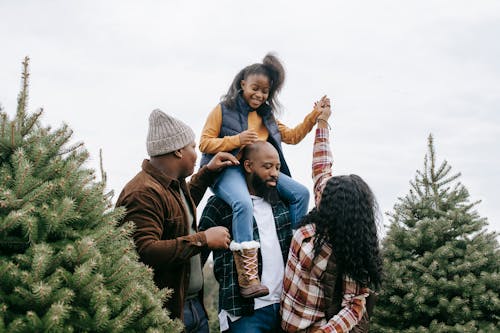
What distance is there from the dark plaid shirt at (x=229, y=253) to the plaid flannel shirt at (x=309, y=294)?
1.24 feet

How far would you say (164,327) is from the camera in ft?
10.6

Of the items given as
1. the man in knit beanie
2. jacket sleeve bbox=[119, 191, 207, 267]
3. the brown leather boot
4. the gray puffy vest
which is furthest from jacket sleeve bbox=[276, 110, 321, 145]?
jacket sleeve bbox=[119, 191, 207, 267]

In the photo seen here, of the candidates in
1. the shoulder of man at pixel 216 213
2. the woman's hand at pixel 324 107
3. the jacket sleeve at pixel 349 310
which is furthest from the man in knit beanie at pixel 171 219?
the woman's hand at pixel 324 107

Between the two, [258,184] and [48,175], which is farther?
[258,184]

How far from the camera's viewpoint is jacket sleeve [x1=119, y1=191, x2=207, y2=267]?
3756mm

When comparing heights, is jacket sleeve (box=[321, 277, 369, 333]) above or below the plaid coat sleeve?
below

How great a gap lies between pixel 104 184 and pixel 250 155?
1.89 meters

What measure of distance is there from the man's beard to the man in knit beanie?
29.8 inches

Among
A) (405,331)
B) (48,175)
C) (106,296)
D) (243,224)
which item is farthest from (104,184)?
(405,331)

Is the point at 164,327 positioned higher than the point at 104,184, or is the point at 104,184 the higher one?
the point at 104,184

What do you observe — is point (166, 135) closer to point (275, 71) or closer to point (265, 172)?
point (265, 172)

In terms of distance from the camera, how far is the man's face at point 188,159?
4309 mm

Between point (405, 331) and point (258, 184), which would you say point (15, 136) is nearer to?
point (258, 184)

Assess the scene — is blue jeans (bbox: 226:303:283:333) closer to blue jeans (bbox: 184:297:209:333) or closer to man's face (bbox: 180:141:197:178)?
blue jeans (bbox: 184:297:209:333)
